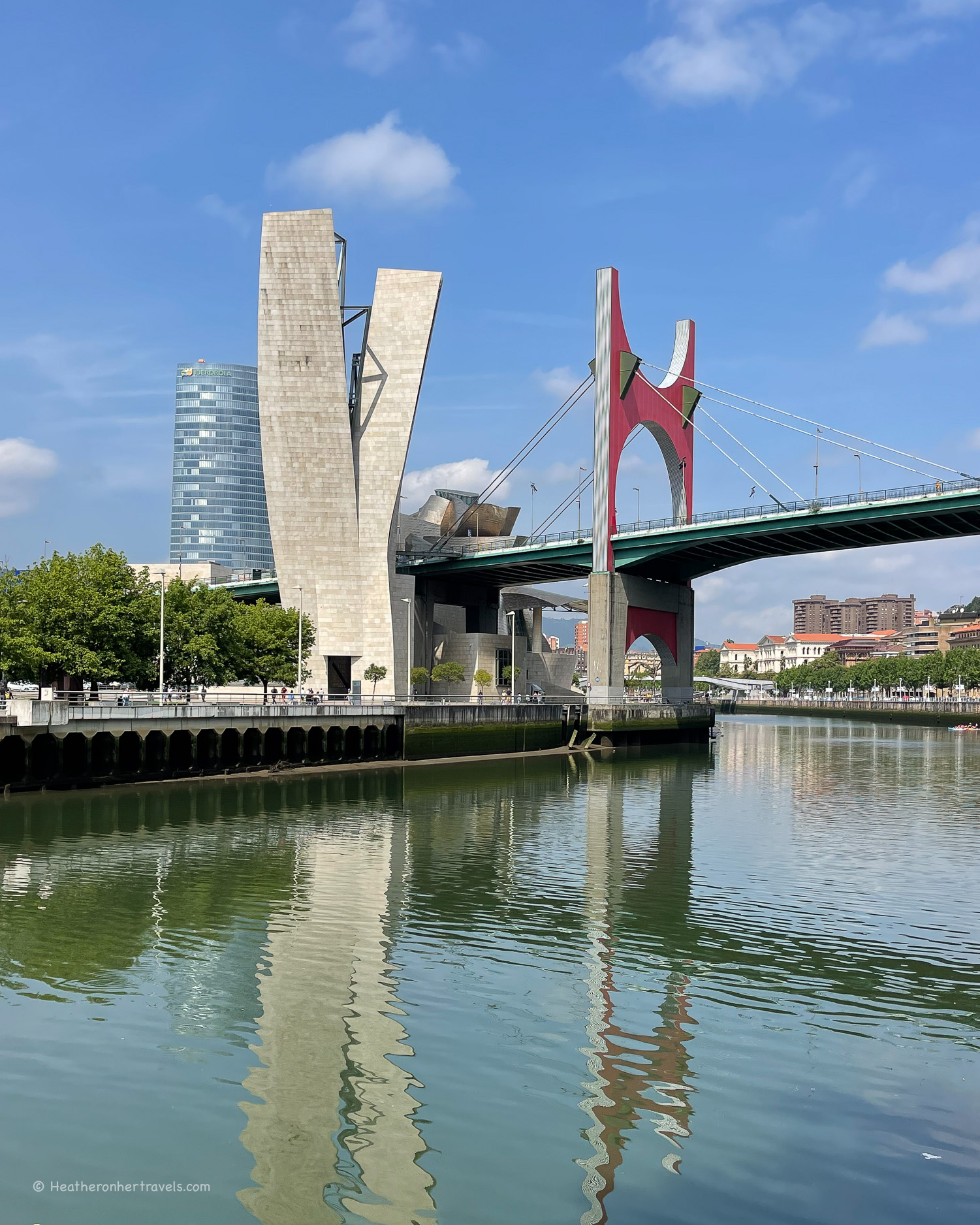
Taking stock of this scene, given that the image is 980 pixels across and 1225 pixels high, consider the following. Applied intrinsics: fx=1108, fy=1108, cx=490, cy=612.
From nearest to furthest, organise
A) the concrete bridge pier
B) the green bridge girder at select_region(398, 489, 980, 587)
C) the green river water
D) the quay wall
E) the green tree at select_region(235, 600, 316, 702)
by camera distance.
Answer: the green river water, the quay wall, the green tree at select_region(235, 600, 316, 702), the green bridge girder at select_region(398, 489, 980, 587), the concrete bridge pier

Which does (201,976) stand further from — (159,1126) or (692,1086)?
(692,1086)

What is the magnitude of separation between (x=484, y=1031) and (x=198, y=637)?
1588 inches

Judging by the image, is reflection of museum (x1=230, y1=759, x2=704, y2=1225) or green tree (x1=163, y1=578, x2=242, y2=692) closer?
reflection of museum (x1=230, y1=759, x2=704, y2=1225)

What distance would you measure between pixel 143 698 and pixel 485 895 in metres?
31.3

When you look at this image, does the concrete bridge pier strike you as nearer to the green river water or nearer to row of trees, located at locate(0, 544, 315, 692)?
row of trees, located at locate(0, 544, 315, 692)

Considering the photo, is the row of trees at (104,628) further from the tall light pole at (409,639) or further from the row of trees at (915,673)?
the row of trees at (915,673)

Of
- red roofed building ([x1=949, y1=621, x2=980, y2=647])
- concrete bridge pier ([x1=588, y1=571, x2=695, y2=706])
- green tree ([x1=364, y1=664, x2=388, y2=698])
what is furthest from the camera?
red roofed building ([x1=949, y1=621, x2=980, y2=647])

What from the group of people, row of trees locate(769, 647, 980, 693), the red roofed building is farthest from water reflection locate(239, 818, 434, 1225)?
the red roofed building

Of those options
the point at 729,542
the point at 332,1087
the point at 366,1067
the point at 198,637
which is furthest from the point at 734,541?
the point at 332,1087

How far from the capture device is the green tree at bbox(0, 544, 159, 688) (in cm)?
4175

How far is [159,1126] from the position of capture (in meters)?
10.1

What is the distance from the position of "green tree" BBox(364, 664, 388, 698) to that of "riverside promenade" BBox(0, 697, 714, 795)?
1176 cm

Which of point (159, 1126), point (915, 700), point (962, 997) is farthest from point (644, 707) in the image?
point (915, 700)

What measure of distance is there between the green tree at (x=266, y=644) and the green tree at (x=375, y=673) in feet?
16.2
